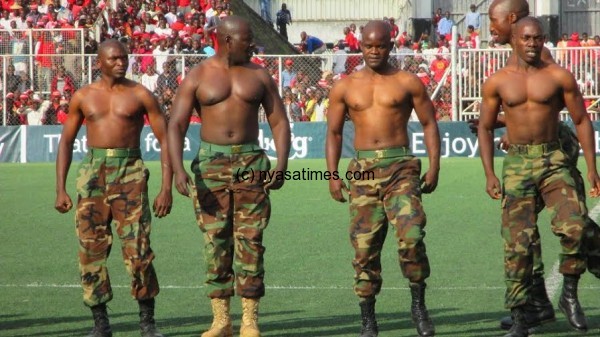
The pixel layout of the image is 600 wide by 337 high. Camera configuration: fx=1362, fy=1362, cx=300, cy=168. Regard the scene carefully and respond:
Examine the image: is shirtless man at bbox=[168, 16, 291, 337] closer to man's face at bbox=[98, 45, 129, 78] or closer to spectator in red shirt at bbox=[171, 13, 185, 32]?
man's face at bbox=[98, 45, 129, 78]

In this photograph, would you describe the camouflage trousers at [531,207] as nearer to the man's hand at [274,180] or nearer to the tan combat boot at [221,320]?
the man's hand at [274,180]

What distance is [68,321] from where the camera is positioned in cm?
1077

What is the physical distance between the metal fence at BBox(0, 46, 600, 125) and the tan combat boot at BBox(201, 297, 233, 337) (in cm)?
1971

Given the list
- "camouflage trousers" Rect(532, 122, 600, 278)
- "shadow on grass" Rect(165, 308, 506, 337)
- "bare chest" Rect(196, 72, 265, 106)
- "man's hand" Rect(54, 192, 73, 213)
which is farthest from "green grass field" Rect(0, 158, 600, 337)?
"bare chest" Rect(196, 72, 265, 106)

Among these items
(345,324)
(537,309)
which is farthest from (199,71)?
(537,309)

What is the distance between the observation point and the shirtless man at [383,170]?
969 cm

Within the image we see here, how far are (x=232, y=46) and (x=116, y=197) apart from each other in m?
1.39

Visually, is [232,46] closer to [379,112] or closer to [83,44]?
[379,112]

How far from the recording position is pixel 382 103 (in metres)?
9.93

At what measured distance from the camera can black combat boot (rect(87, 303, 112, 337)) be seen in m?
9.84

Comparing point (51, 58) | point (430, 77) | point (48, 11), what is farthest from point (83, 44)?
point (430, 77)

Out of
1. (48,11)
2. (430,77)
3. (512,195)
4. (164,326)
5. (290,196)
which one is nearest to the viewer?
(512,195)

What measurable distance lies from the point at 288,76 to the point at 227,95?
1998 cm

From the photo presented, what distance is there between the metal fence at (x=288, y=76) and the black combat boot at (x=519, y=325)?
19834mm
